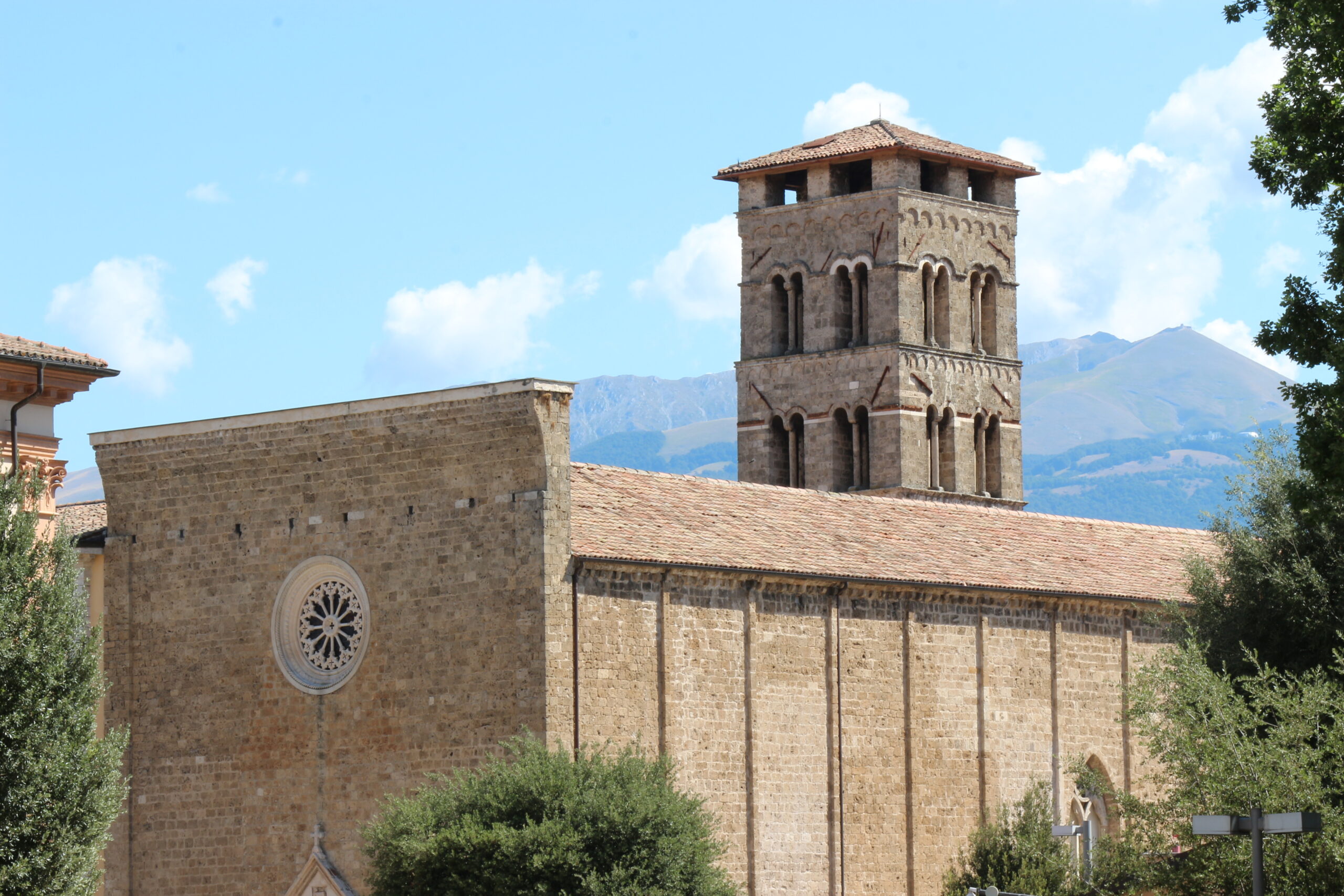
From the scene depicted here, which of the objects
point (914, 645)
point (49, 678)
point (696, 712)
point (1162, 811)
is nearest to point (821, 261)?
point (914, 645)

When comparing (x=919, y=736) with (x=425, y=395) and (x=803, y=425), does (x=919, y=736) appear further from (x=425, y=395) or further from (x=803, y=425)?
(x=803, y=425)

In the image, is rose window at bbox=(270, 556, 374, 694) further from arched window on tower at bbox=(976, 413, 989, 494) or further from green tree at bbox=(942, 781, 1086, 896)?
arched window on tower at bbox=(976, 413, 989, 494)

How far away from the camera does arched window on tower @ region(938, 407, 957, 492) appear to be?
186 ft

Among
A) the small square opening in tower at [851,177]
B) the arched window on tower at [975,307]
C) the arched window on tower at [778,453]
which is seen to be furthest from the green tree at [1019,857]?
the small square opening in tower at [851,177]

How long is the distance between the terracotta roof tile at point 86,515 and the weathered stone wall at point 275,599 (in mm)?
1568

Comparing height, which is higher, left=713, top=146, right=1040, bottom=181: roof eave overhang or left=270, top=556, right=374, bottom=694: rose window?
left=713, top=146, right=1040, bottom=181: roof eave overhang

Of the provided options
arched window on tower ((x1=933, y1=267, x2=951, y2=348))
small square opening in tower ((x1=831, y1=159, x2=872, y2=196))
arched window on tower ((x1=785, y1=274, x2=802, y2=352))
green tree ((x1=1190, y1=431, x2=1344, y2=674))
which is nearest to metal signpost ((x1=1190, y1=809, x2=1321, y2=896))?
green tree ((x1=1190, y1=431, x2=1344, y2=674))

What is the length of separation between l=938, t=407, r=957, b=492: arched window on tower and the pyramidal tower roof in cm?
615

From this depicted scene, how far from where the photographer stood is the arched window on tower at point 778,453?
57.4m

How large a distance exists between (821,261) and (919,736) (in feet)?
66.0

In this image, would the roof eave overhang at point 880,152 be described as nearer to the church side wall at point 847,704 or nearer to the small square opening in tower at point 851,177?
the small square opening in tower at point 851,177

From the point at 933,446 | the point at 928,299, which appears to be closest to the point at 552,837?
the point at 933,446

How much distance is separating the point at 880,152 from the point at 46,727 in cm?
3228

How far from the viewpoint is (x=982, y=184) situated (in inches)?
2329
